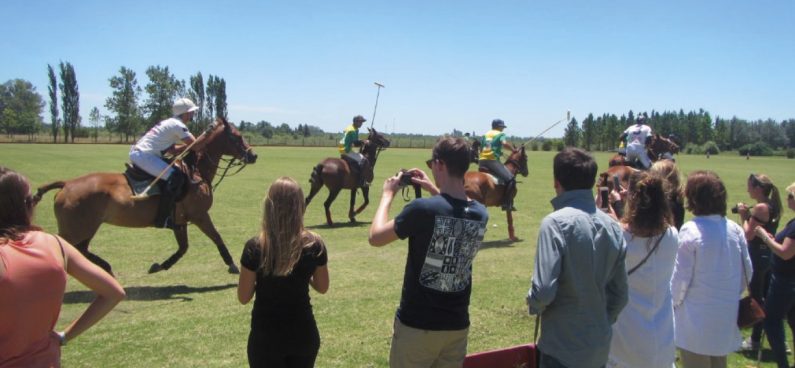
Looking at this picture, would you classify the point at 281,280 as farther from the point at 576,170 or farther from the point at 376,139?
the point at 376,139

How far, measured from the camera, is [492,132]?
1266 centimetres

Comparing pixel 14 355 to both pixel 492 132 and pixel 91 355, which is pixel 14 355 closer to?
pixel 91 355

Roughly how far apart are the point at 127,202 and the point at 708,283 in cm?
781

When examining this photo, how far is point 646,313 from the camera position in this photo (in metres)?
3.69

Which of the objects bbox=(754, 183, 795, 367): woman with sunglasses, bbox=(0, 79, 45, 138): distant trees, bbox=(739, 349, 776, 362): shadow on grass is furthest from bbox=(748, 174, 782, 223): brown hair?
bbox=(0, 79, 45, 138): distant trees

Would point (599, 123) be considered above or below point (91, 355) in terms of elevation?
above

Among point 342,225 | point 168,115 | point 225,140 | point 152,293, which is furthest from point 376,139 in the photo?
point 168,115

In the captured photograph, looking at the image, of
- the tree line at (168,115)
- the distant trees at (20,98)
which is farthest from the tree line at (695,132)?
the distant trees at (20,98)

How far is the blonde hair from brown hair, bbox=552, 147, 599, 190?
161cm

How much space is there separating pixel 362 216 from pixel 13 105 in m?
129

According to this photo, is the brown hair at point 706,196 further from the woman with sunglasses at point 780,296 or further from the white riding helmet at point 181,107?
the white riding helmet at point 181,107

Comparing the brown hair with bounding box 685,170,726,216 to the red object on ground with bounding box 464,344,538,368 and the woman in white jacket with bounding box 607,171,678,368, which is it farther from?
the red object on ground with bounding box 464,344,538,368

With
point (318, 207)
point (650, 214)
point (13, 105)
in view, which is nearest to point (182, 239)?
point (650, 214)

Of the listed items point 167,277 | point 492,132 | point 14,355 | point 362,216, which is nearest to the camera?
point 14,355
